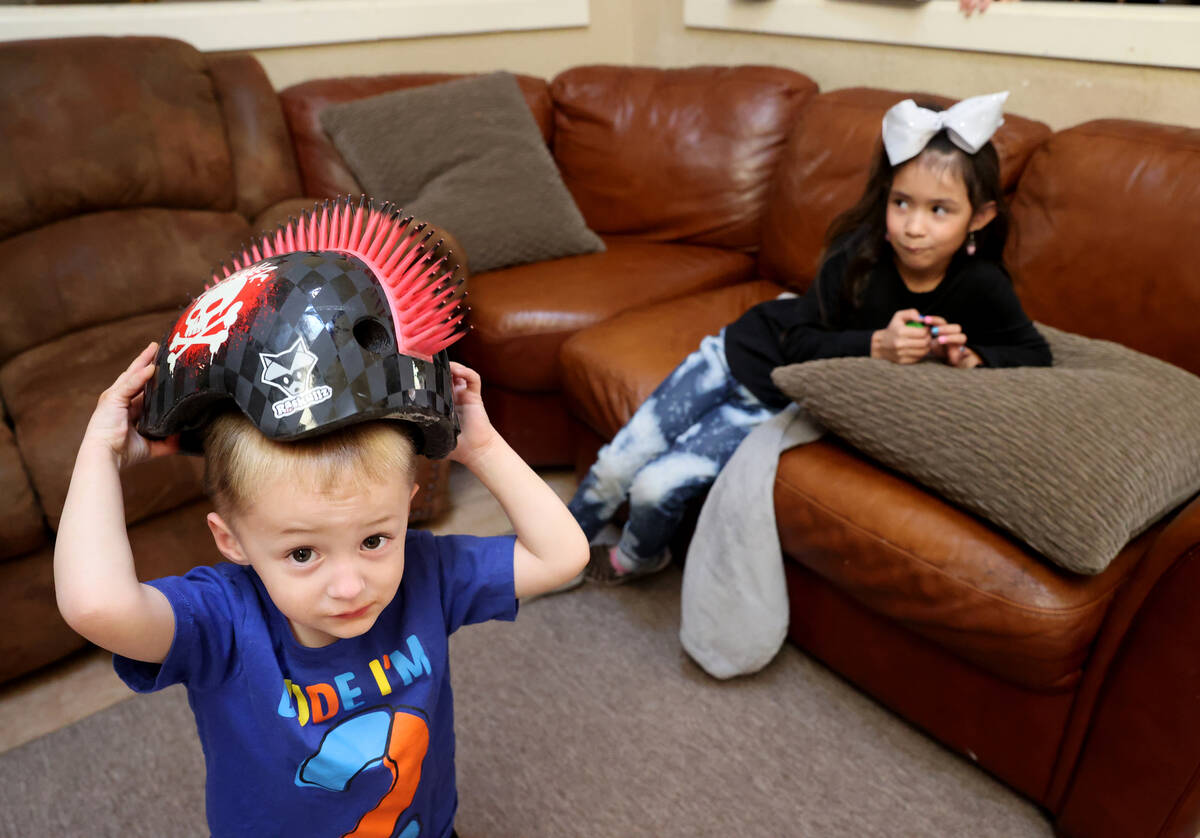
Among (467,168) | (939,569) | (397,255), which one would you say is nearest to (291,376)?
(397,255)

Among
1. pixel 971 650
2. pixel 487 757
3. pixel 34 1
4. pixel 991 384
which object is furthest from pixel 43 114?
pixel 971 650

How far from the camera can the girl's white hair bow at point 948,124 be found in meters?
1.51

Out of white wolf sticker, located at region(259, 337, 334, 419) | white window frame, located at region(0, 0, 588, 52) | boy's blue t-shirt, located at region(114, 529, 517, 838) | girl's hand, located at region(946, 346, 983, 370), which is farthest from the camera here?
white window frame, located at region(0, 0, 588, 52)

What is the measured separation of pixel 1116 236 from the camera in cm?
172

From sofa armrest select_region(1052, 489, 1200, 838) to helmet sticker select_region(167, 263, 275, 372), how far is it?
1.12m

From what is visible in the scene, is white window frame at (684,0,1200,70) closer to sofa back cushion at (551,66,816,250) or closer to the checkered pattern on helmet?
sofa back cushion at (551,66,816,250)

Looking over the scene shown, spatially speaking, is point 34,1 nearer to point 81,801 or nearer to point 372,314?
point 81,801

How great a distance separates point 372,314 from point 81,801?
129 cm

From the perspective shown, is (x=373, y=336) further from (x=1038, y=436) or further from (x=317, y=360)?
(x=1038, y=436)

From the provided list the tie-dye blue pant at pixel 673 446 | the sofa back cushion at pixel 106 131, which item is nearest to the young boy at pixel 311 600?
the tie-dye blue pant at pixel 673 446

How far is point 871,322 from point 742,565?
21.3 inches

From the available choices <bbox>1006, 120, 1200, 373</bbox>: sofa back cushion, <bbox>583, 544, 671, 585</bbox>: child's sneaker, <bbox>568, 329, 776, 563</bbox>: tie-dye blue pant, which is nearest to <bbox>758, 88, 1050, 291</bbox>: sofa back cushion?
<bbox>1006, 120, 1200, 373</bbox>: sofa back cushion

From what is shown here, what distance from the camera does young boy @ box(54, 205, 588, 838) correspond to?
0.71 metres

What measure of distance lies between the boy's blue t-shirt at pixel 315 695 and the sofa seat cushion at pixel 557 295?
130 cm
